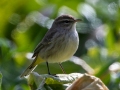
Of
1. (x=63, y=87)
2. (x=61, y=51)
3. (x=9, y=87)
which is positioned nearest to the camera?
(x=63, y=87)

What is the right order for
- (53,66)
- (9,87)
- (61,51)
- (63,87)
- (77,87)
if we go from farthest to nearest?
(53,66) < (61,51) < (9,87) < (63,87) < (77,87)

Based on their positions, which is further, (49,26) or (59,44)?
(49,26)

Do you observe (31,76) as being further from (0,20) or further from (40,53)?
(0,20)

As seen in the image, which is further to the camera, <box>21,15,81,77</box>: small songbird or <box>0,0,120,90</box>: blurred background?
<box>0,0,120,90</box>: blurred background

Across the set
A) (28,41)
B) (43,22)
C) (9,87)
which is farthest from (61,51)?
(43,22)
